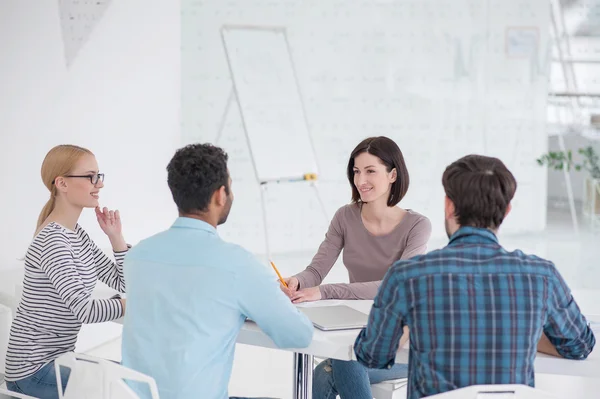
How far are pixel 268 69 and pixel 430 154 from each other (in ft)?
5.50

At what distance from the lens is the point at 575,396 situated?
291 centimetres

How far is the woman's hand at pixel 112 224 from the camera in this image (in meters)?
2.59

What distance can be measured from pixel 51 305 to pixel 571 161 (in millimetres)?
5395

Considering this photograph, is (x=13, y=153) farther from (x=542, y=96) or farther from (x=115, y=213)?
(x=542, y=96)

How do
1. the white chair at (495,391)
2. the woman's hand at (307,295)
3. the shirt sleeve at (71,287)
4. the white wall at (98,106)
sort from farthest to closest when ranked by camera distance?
the white wall at (98,106), the woman's hand at (307,295), the shirt sleeve at (71,287), the white chair at (495,391)

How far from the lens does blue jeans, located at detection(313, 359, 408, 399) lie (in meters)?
2.33

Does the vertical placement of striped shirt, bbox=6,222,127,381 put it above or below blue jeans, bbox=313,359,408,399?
above

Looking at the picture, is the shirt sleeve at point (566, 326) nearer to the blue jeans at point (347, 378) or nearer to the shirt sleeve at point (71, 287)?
the blue jeans at point (347, 378)

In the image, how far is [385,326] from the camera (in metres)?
1.67

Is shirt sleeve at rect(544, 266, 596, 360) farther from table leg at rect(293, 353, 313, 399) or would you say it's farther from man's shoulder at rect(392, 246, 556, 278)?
table leg at rect(293, 353, 313, 399)

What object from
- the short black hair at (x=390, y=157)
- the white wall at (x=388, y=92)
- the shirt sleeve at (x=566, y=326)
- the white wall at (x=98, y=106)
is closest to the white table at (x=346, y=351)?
the shirt sleeve at (x=566, y=326)

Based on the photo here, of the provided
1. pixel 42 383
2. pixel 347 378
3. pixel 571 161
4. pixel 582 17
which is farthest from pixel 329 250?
pixel 582 17

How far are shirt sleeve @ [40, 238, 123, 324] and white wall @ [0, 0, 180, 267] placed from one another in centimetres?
171

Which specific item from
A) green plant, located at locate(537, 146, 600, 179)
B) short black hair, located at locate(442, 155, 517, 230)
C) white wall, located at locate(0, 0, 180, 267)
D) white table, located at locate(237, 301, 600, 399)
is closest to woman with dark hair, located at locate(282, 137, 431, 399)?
white table, located at locate(237, 301, 600, 399)
